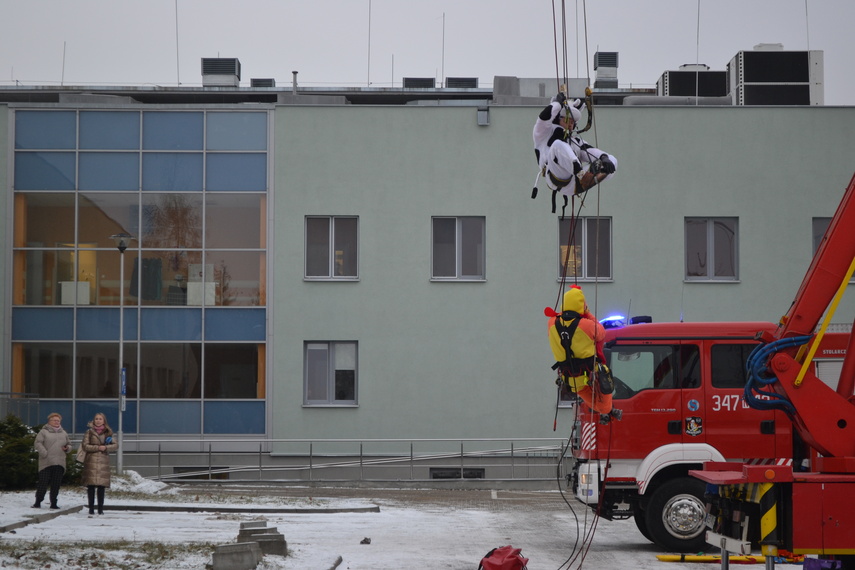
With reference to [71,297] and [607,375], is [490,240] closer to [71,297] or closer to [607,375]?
[71,297]

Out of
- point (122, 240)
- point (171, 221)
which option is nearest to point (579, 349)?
point (122, 240)

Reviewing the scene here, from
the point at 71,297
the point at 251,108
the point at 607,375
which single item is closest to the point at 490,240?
the point at 251,108

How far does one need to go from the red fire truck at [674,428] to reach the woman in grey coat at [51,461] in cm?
898

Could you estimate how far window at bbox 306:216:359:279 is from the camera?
30062 mm

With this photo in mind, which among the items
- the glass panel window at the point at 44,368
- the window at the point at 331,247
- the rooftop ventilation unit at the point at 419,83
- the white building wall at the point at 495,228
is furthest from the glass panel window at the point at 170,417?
the rooftop ventilation unit at the point at 419,83

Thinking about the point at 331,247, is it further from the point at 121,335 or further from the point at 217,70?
the point at 217,70

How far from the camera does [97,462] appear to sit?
59.3 ft

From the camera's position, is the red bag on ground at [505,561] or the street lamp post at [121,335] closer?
the red bag on ground at [505,561]

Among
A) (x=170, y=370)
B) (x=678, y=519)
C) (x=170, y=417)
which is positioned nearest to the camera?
(x=678, y=519)

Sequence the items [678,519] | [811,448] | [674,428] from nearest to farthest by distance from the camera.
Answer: [811,448], [678,519], [674,428]

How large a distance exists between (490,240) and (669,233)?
4.97 metres

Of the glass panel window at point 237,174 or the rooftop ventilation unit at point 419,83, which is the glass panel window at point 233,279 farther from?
the rooftop ventilation unit at point 419,83

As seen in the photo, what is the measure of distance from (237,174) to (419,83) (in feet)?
46.3

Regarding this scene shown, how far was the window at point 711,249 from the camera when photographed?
3036 cm
